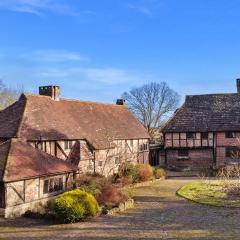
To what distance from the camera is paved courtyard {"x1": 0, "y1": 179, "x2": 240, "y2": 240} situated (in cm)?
2295

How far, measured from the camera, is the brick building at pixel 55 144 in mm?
28797

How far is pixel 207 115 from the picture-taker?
53781 mm

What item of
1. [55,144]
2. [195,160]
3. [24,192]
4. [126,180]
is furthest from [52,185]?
[195,160]

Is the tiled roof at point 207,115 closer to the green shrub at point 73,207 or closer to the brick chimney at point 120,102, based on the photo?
the brick chimney at point 120,102

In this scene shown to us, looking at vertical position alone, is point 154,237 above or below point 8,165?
below

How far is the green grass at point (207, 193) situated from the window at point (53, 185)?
31.8 ft

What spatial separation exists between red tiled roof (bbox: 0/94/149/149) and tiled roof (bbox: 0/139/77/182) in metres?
2.82

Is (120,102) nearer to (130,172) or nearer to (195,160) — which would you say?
(195,160)

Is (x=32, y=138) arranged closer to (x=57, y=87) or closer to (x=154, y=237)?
(x=57, y=87)

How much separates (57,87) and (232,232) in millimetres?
25685

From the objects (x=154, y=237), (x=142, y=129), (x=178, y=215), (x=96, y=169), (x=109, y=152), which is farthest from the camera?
(x=142, y=129)

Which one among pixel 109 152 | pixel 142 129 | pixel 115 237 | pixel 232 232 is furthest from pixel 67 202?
pixel 142 129

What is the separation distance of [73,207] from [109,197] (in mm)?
5201

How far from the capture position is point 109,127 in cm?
4775
